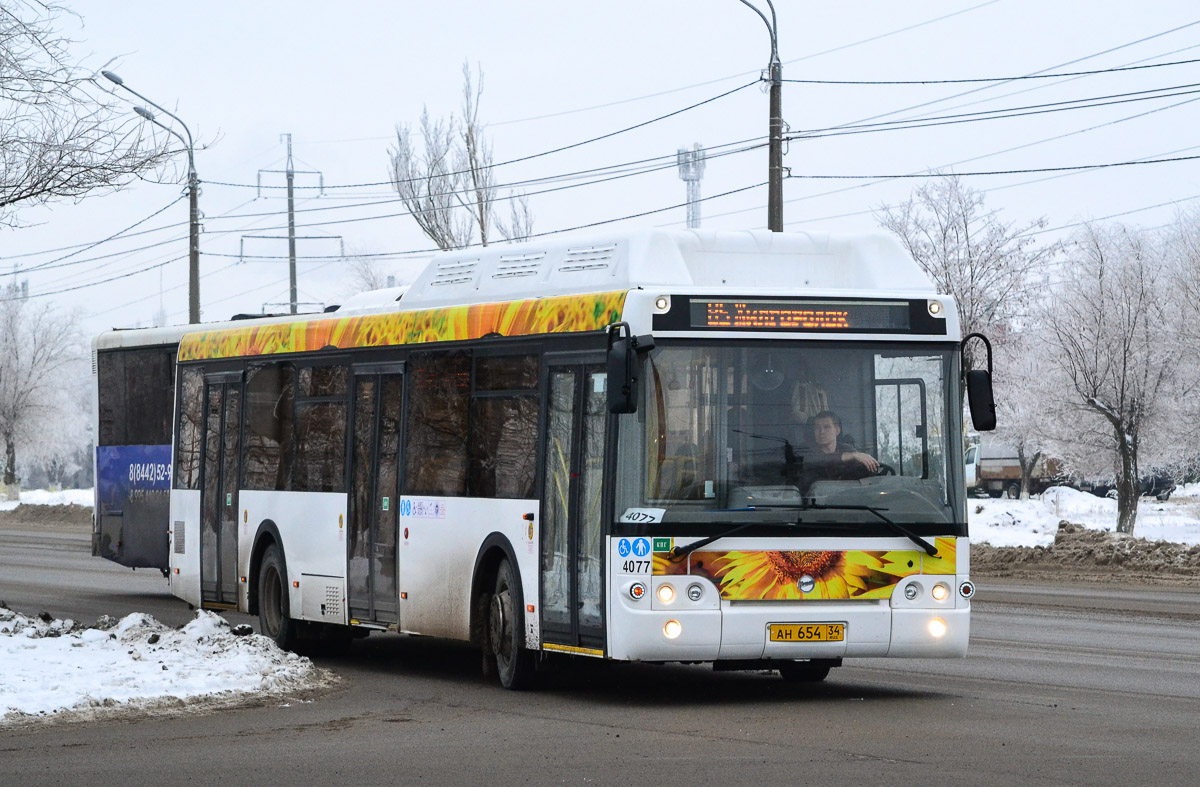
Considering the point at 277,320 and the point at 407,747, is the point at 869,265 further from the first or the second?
the point at 277,320

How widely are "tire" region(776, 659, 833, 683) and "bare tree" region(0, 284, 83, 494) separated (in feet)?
216

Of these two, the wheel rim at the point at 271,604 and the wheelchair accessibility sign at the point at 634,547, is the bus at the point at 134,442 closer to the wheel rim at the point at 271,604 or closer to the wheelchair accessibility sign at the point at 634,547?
the wheel rim at the point at 271,604

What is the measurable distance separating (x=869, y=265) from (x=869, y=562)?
→ 2065mm

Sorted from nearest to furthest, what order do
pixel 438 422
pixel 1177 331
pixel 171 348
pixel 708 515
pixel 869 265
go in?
pixel 708 515, pixel 869 265, pixel 438 422, pixel 171 348, pixel 1177 331

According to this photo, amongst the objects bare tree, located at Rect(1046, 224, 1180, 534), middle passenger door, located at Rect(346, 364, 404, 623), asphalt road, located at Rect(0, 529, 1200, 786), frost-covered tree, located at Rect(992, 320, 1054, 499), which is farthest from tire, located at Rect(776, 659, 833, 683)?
frost-covered tree, located at Rect(992, 320, 1054, 499)

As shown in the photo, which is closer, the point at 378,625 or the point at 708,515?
the point at 708,515

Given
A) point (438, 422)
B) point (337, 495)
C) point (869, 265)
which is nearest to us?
point (869, 265)

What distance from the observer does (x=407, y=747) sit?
995cm

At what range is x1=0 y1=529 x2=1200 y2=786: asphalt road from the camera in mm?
9008

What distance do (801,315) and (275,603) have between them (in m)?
6.61

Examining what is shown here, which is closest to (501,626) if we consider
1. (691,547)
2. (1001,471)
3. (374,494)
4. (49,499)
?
(691,547)

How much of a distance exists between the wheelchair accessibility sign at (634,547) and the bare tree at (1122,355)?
2753 cm

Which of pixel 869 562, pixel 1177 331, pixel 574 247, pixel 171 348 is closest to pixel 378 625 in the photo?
pixel 574 247

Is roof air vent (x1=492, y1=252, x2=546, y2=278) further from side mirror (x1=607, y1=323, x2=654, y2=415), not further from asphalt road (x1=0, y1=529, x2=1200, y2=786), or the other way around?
asphalt road (x1=0, y1=529, x2=1200, y2=786)
